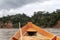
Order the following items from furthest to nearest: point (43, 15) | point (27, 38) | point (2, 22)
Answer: point (43, 15) → point (2, 22) → point (27, 38)

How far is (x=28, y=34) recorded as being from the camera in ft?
35.2

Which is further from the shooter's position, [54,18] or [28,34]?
[54,18]

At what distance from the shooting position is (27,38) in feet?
33.8

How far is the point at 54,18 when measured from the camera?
52.0m

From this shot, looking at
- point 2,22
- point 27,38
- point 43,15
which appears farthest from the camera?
point 43,15

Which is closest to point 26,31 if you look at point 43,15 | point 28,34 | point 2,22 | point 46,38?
point 28,34

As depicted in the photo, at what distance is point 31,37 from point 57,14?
42.5 m

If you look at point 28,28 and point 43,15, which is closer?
point 28,28

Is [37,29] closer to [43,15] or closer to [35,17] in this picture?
[35,17]

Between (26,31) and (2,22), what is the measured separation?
4063cm

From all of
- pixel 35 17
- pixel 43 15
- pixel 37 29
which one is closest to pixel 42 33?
pixel 37 29

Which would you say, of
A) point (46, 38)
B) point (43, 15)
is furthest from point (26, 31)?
point (43, 15)

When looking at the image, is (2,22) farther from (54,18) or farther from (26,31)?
(26,31)

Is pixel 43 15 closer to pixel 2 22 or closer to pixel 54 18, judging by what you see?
pixel 54 18
